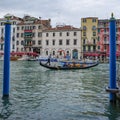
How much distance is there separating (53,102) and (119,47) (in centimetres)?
4456

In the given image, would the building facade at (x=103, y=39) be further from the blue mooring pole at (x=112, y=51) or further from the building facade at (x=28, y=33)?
the blue mooring pole at (x=112, y=51)

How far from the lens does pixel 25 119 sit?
256 inches

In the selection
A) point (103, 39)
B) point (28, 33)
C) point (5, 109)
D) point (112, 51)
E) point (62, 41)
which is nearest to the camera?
point (5, 109)

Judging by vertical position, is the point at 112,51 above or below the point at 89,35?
below

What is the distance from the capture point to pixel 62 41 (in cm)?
5506

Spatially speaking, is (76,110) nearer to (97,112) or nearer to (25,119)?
(97,112)

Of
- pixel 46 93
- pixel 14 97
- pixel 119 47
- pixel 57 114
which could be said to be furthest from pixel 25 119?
pixel 119 47

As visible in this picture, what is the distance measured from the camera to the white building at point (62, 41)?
176ft

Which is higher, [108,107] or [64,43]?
[64,43]

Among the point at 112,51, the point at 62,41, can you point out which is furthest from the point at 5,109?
the point at 62,41

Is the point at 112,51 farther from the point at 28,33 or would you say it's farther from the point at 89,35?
the point at 28,33

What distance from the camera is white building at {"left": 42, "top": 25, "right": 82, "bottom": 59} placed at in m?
53.6

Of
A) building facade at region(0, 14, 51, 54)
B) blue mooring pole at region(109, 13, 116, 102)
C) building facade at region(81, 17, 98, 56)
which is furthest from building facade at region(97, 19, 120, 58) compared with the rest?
blue mooring pole at region(109, 13, 116, 102)

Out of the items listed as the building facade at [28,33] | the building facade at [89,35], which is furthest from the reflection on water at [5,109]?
the building facade at [28,33]
